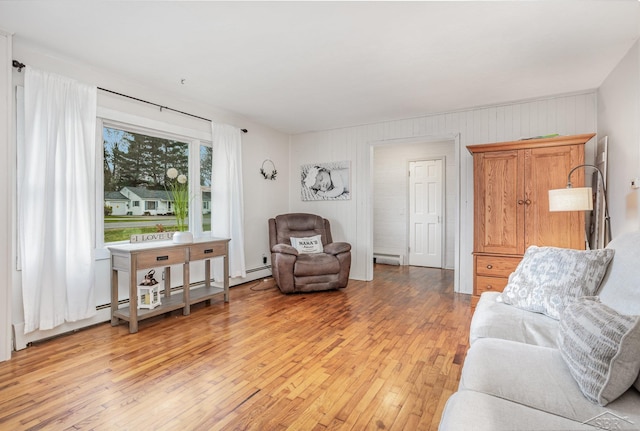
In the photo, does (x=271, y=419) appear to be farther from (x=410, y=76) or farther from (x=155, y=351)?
(x=410, y=76)

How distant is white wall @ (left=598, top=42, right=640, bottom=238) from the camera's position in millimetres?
2520

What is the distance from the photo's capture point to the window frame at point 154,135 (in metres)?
3.07

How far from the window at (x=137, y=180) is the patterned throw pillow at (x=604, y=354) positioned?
11.8 ft

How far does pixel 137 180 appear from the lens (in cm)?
347

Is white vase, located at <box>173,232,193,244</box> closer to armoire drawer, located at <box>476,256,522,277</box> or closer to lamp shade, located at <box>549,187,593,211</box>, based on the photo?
armoire drawer, located at <box>476,256,522,277</box>

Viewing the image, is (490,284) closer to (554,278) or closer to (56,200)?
(554,278)

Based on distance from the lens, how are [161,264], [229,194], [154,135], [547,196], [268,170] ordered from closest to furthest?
[161,264], [547,196], [154,135], [229,194], [268,170]

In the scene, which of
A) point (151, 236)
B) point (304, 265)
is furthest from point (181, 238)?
point (304, 265)

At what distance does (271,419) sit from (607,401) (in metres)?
1.41

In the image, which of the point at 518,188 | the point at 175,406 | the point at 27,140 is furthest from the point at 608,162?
the point at 27,140

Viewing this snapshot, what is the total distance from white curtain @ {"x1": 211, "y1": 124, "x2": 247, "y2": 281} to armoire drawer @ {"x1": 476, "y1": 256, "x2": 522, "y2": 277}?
9.68ft

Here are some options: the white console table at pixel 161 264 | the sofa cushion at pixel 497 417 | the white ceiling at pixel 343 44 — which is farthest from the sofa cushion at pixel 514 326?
the white console table at pixel 161 264

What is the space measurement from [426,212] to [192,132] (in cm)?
433

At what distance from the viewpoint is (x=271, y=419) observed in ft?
5.44
